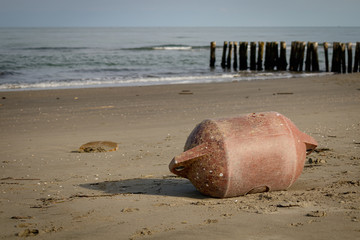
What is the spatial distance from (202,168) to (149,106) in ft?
24.0

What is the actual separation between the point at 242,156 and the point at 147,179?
5.33ft

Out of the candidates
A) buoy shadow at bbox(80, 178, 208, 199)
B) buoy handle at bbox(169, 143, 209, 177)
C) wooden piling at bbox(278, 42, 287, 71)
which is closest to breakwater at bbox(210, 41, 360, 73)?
wooden piling at bbox(278, 42, 287, 71)

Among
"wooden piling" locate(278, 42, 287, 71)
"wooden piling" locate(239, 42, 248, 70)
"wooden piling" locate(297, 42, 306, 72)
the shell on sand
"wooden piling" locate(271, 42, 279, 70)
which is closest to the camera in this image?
the shell on sand

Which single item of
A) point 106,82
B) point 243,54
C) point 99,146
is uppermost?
point 243,54

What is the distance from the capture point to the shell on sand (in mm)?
6935

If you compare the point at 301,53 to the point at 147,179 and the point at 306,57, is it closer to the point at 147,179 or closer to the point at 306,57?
the point at 306,57

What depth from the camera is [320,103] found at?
11172mm

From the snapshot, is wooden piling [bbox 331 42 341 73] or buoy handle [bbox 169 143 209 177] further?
wooden piling [bbox 331 42 341 73]

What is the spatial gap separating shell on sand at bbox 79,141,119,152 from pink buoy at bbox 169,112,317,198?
2787mm

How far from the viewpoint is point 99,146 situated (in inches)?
279

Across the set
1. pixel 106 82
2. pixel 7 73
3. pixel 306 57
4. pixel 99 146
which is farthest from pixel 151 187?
pixel 306 57

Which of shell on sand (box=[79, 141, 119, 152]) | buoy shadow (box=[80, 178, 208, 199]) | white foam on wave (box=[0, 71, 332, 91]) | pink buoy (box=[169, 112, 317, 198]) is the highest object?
pink buoy (box=[169, 112, 317, 198])

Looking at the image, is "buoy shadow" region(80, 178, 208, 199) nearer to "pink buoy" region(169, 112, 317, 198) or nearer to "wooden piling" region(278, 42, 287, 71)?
"pink buoy" region(169, 112, 317, 198)

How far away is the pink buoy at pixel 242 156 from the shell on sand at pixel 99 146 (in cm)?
279
